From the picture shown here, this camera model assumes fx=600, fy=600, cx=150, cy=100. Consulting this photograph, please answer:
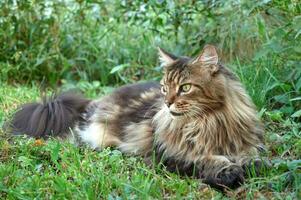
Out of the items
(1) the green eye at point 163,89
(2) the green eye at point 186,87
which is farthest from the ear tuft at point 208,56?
(1) the green eye at point 163,89

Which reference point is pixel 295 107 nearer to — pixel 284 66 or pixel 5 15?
pixel 284 66

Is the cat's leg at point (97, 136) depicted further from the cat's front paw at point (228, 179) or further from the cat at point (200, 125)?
the cat's front paw at point (228, 179)

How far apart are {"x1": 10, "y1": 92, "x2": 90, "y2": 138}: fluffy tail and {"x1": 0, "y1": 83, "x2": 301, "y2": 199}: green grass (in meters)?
0.22

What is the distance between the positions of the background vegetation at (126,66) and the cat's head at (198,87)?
0.41 m

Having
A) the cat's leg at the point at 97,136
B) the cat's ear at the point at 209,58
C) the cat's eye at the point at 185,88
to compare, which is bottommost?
the cat's leg at the point at 97,136

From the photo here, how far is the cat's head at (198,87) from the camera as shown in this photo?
3504mm

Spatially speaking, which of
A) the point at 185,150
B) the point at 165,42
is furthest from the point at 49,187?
the point at 165,42

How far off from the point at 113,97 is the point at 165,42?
7.11 feet

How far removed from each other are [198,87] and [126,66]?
8.33ft

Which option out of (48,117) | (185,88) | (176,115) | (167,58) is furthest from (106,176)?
(48,117)

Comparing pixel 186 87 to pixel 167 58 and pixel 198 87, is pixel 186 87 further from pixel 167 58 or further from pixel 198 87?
pixel 167 58

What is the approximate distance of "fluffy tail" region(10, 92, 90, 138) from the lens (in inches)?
165

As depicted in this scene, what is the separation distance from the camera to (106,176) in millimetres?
3240

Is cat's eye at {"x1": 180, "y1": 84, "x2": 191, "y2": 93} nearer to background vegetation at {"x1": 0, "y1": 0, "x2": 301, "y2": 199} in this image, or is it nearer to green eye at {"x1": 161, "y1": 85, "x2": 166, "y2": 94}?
green eye at {"x1": 161, "y1": 85, "x2": 166, "y2": 94}
